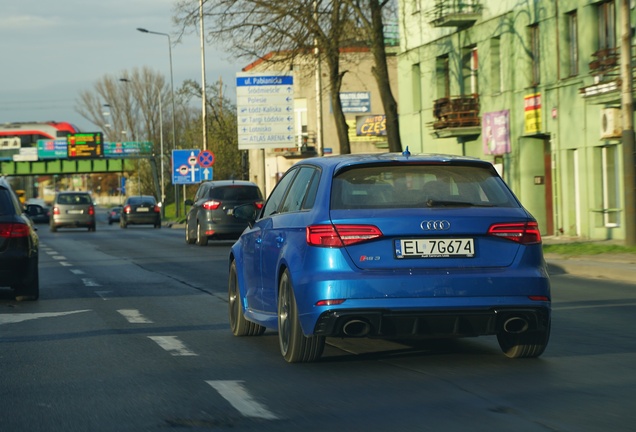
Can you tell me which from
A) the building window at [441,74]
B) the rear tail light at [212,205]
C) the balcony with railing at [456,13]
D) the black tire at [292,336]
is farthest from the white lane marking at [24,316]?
the building window at [441,74]

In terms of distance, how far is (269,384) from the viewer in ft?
25.4

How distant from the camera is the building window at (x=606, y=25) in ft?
96.0

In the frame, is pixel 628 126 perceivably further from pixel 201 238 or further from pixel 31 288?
pixel 201 238

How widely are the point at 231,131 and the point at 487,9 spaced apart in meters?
43.1

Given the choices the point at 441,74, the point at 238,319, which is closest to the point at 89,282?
the point at 238,319

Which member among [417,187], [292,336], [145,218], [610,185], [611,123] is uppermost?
[611,123]

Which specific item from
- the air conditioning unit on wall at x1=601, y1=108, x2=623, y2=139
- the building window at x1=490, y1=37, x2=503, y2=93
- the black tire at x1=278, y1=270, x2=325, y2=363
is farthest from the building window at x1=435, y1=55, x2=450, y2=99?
the black tire at x1=278, y1=270, x2=325, y2=363

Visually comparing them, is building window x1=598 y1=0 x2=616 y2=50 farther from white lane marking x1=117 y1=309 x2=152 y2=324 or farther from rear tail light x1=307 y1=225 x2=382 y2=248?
rear tail light x1=307 y1=225 x2=382 y2=248

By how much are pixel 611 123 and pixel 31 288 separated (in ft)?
55.4

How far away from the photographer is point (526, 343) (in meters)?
8.70

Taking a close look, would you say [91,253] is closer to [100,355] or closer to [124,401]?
[100,355]

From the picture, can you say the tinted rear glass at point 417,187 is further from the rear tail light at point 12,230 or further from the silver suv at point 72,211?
the silver suv at point 72,211

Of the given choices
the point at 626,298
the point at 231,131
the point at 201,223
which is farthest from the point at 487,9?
the point at 231,131

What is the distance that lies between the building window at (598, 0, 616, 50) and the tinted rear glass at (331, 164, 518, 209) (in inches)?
857
